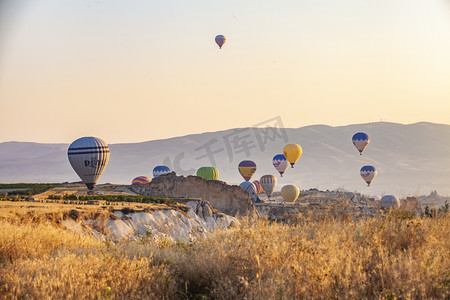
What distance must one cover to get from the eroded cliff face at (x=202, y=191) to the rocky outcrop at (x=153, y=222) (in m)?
16.1

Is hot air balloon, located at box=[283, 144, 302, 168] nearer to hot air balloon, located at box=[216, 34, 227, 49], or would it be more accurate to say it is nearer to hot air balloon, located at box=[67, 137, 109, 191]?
hot air balloon, located at box=[216, 34, 227, 49]

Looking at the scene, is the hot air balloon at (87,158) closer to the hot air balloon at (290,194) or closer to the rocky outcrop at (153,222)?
the rocky outcrop at (153,222)

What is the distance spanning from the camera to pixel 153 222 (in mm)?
33625

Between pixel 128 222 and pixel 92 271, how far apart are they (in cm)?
2360

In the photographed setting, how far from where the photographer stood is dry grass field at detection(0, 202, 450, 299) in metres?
8.68

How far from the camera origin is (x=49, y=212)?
2409 cm

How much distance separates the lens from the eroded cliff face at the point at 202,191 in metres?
64.9

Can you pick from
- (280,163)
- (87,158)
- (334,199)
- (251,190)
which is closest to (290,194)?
(251,190)

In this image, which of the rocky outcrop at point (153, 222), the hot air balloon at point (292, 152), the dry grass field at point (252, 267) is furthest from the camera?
the hot air balloon at point (292, 152)

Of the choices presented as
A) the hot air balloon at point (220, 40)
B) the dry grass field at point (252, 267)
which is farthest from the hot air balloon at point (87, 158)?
the dry grass field at point (252, 267)

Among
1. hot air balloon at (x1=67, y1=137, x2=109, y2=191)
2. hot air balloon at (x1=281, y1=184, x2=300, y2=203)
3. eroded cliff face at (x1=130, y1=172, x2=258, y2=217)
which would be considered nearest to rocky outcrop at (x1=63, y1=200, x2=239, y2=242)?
hot air balloon at (x1=67, y1=137, x2=109, y2=191)

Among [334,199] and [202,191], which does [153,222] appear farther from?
Answer: [202,191]

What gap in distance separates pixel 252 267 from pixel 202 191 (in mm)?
56834

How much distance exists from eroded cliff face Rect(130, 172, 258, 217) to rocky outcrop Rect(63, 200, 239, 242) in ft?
52.9
